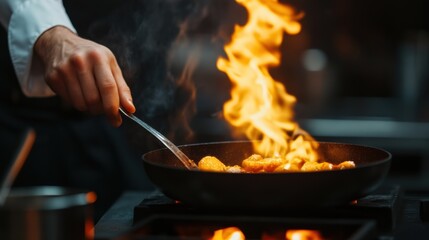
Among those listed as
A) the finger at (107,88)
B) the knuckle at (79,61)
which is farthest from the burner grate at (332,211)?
the knuckle at (79,61)

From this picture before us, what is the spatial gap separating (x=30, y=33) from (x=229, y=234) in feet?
3.57

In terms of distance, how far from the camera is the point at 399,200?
2.04 metres

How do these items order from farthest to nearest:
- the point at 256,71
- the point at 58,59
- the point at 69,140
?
the point at 69,140
the point at 256,71
the point at 58,59

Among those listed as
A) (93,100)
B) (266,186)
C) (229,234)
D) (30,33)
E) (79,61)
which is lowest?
(229,234)

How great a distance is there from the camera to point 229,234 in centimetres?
175

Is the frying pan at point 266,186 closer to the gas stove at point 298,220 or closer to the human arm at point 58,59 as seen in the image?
the gas stove at point 298,220

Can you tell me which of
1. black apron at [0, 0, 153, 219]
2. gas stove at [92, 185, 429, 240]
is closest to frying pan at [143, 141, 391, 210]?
gas stove at [92, 185, 429, 240]

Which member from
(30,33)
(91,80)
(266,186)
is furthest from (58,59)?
(266,186)

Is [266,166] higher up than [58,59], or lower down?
lower down

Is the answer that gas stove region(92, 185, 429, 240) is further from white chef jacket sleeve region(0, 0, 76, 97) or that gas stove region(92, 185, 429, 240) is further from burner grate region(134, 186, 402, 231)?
white chef jacket sleeve region(0, 0, 76, 97)

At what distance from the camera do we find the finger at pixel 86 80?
2025mm

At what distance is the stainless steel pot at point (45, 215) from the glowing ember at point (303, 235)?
0.46m

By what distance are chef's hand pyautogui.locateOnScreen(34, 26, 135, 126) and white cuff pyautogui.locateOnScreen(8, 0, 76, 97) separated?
35cm

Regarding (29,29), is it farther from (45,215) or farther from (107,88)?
(45,215)
